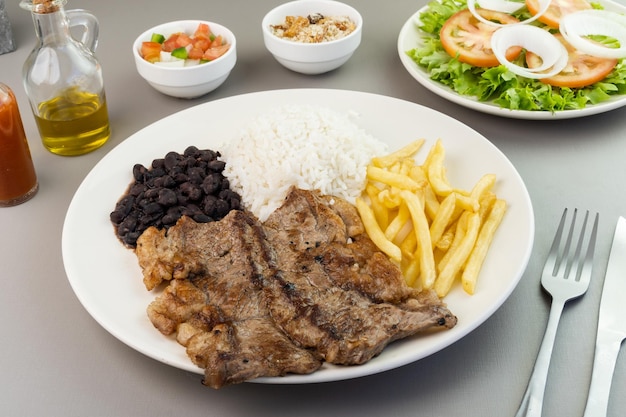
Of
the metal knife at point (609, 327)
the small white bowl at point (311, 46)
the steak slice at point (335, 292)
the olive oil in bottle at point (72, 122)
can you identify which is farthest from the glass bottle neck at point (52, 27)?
the metal knife at point (609, 327)

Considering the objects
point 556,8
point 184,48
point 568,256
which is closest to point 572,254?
point 568,256

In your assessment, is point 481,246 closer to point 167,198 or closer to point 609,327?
point 609,327

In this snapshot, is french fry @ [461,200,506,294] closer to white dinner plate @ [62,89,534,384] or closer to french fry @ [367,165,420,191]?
white dinner plate @ [62,89,534,384]

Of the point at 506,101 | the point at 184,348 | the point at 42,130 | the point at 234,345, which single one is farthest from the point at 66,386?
the point at 506,101

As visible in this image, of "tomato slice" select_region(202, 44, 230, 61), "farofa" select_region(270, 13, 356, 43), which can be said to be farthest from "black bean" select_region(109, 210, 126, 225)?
"farofa" select_region(270, 13, 356, 43)

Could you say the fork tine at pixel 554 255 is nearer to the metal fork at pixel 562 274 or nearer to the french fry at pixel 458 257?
the metal fork at pixel 562 274

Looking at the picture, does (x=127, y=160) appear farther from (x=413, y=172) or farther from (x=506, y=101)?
(x=506, y=101)
